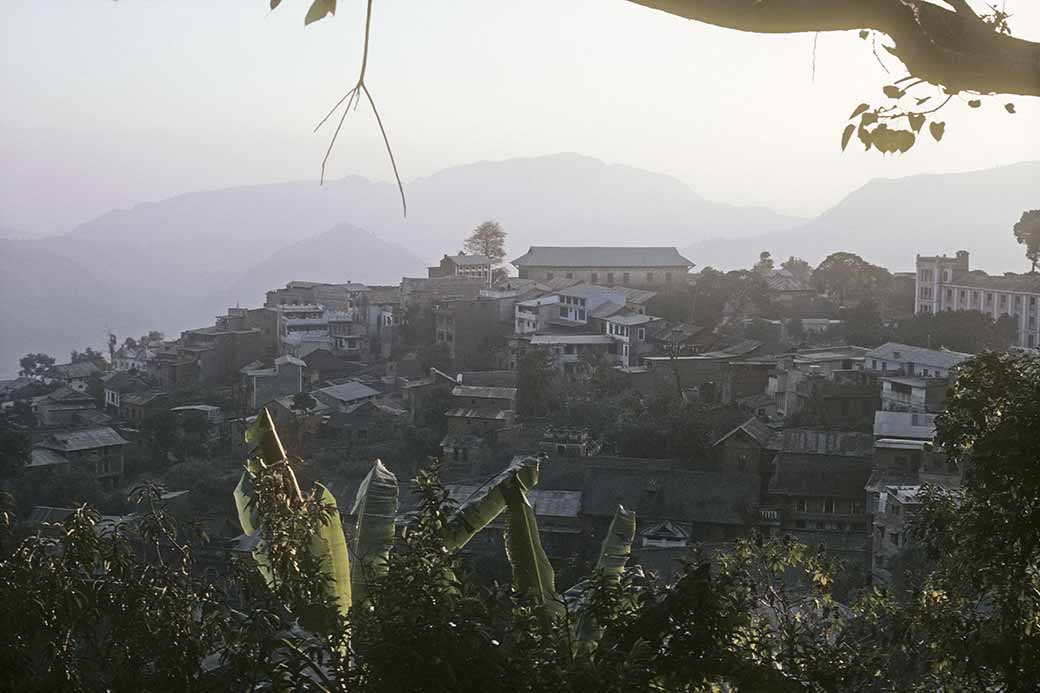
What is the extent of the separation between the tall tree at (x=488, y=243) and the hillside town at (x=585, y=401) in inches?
169

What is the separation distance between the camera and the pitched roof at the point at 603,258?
27.7 m

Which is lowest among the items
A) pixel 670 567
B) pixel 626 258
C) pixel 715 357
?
pixel 670 567

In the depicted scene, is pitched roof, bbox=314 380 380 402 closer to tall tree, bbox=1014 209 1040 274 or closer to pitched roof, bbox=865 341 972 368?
pitched roof, bbox=865 341 972 368

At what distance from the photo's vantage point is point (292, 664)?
6.33ft

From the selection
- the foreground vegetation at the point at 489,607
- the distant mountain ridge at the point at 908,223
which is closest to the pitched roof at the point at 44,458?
the foreground vegetation at the point at 489,607

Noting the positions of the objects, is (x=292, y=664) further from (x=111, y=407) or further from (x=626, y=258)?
(x=626, y=258)

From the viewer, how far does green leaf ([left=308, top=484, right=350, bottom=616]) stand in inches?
98.6

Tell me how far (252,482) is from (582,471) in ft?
37.5

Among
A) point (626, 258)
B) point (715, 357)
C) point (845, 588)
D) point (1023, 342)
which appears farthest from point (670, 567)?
point (626, 258)

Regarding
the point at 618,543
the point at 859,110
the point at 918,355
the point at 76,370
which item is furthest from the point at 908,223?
the point at 859,110

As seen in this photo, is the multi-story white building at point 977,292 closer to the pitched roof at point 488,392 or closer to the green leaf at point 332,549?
the pitched roof at point 488,392

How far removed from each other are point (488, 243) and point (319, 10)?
92.6 feet

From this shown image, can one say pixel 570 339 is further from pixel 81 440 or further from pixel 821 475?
pixel 81 440

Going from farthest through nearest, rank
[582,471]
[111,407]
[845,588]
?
[111,407]
[582,471]
[845,588]
